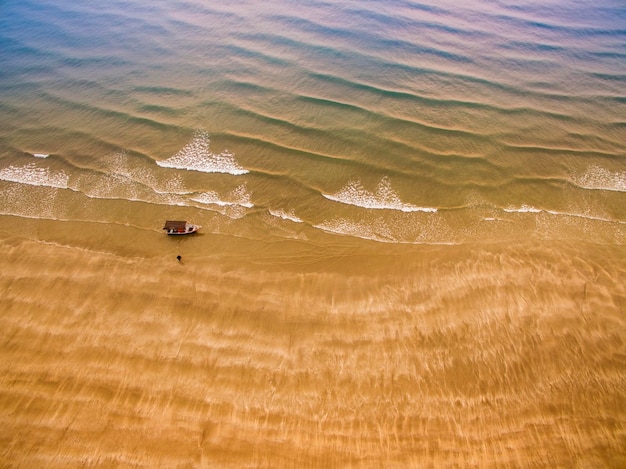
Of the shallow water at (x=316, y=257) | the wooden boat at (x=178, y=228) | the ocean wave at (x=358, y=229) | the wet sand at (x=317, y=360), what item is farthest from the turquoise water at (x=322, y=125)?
the wet sand at (x=317, y=360)

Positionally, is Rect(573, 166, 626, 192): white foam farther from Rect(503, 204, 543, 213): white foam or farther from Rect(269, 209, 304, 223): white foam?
Rect(269, 209, 304, 223): white foam

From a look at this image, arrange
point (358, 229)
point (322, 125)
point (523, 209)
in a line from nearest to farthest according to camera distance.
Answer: point (358, 229) → point (523, 209) → point (322, 125)

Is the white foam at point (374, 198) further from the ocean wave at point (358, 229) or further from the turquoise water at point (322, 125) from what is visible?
the ocean wave at point (358, 229)

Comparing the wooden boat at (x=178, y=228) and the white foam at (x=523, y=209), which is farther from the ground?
the white foam at (x=523, y=209)

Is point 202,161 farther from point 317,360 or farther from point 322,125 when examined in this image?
point 317,360

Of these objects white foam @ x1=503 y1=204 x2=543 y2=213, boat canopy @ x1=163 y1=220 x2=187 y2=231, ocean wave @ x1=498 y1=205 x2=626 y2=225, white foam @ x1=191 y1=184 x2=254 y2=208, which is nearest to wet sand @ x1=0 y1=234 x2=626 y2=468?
boat canopy @ x1=163 y1=220 x2=187 y2=231

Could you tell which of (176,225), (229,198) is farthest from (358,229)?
(176,225)
